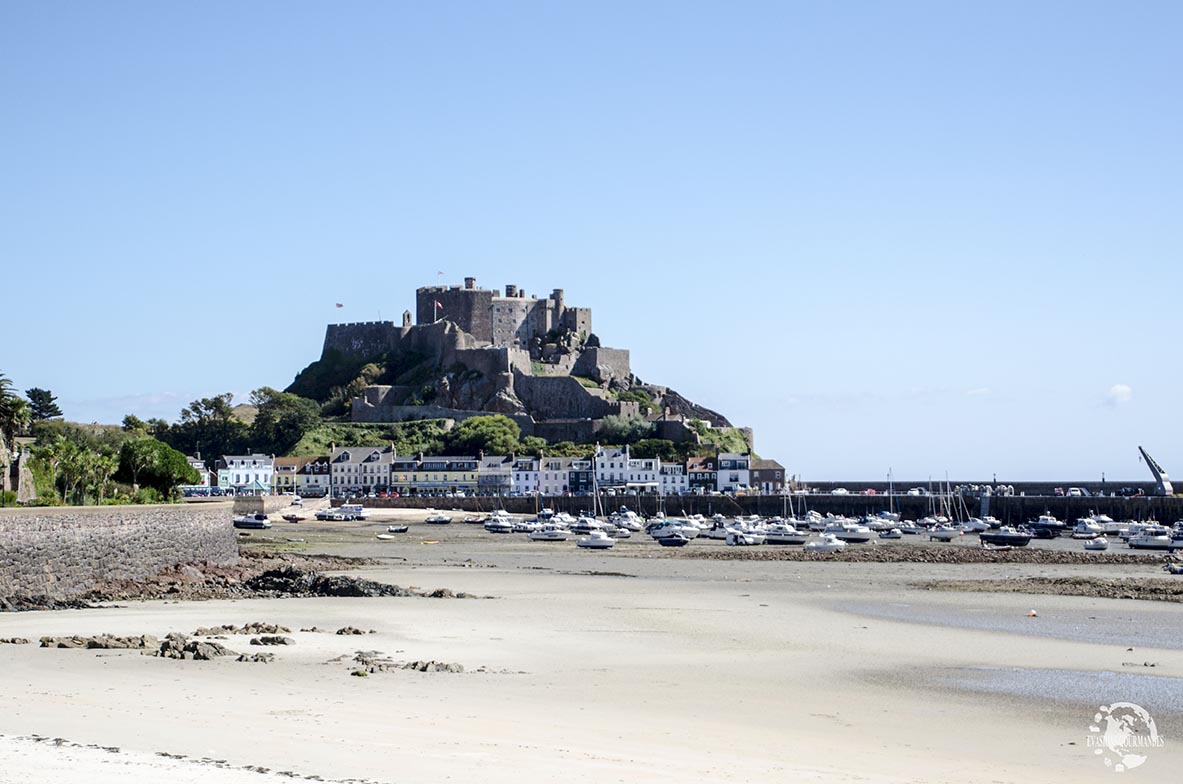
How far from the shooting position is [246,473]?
103438 millimetres

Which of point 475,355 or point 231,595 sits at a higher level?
point 475,355

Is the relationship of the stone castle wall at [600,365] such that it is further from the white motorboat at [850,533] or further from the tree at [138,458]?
the tree at [138,458]

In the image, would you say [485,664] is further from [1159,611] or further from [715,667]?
[1159,611]

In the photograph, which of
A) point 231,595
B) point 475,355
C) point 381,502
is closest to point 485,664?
point 231,595

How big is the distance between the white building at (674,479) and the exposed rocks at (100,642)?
8228 cm

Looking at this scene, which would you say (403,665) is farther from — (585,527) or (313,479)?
(313,479)

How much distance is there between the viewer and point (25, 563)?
86.9 feet

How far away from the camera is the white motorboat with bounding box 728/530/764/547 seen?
58625mm

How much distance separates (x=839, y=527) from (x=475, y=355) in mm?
52310

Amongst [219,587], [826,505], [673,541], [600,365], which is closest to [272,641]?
[219,587]

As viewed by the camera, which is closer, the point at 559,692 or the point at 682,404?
the point at 559,692

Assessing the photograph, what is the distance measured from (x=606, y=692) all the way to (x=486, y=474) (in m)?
86.2

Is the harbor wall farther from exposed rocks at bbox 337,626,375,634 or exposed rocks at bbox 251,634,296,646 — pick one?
exposed rocks at bbox 251,634,296,646

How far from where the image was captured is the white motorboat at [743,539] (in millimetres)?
58625
